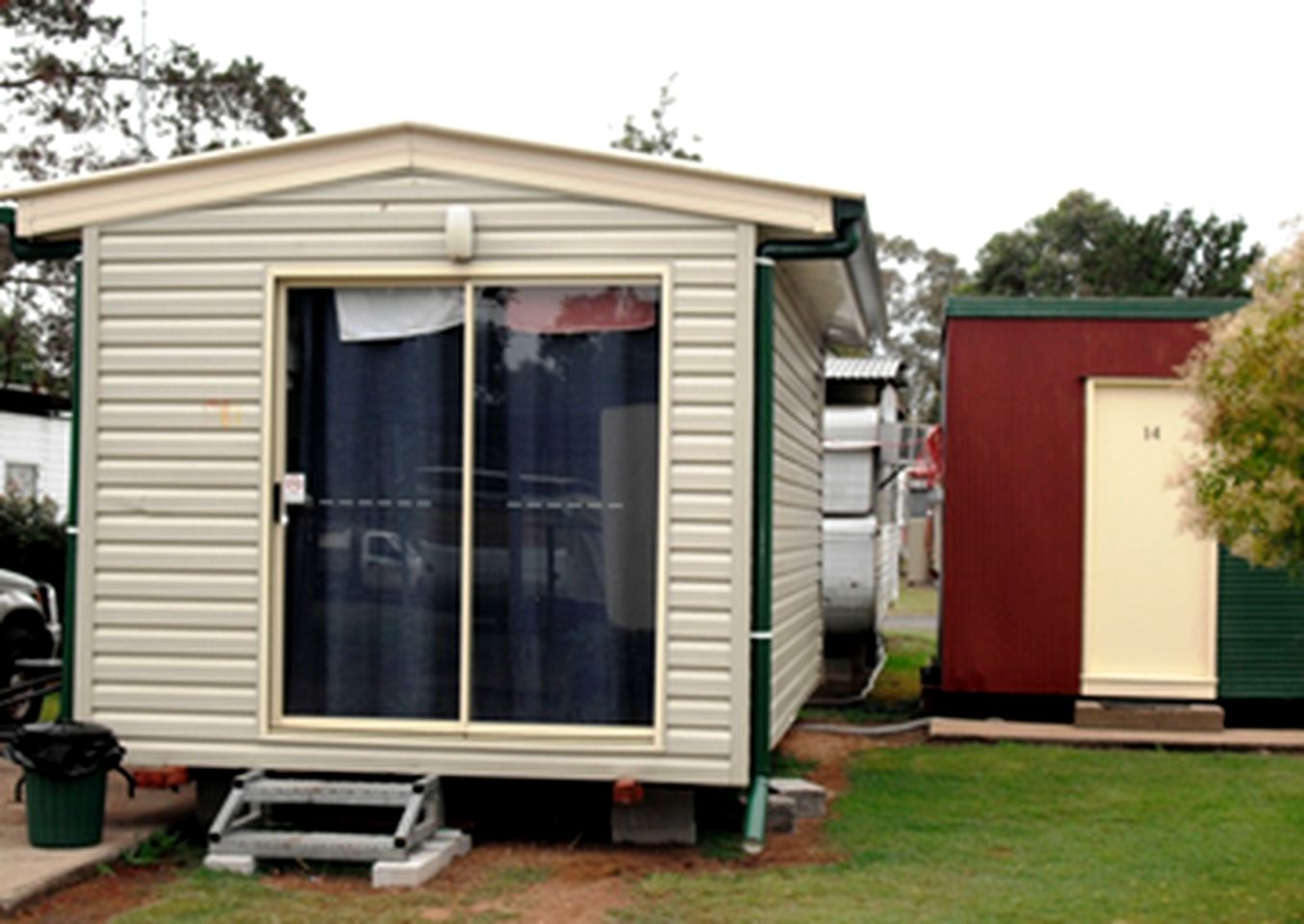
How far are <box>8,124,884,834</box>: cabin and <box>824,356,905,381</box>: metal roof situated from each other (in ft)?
19.6

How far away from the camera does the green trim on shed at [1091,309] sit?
31.4 ft

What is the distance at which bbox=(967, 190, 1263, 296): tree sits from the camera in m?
37.6

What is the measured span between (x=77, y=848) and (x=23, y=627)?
4792mm

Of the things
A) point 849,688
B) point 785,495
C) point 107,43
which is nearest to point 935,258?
point 107,43

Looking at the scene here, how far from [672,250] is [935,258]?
147ft

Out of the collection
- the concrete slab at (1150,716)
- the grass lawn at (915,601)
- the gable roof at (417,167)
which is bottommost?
the grass lawn at (915,601)

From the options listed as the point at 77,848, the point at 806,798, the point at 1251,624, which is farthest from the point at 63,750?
the point at 1251,624

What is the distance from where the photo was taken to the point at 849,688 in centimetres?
1209

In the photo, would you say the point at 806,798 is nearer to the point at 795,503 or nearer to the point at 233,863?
the point at 795,503

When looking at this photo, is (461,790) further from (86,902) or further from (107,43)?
(107,43)

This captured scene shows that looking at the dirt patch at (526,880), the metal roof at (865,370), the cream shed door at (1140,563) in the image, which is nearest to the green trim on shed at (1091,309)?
the cream shed door at (1140,563)

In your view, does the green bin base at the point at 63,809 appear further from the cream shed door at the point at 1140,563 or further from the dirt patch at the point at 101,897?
the cream shed door at the point at 1140,563

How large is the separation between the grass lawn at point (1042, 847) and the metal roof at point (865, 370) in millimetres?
4337

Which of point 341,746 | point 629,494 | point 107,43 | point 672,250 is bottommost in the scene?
point 341,746
